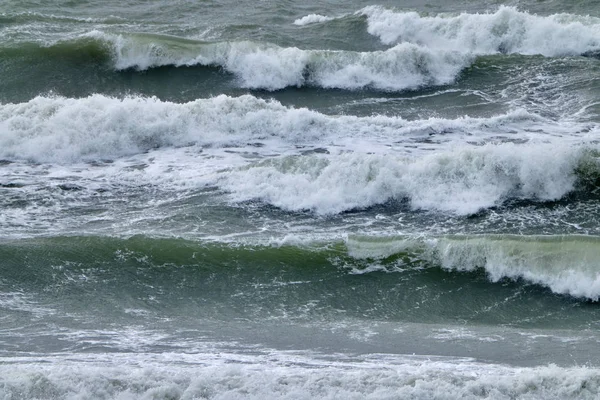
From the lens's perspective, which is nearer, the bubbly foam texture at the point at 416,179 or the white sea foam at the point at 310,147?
the bubbly foam texture at the point at 416,179

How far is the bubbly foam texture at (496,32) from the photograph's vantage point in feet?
71.9

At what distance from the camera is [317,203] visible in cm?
1390

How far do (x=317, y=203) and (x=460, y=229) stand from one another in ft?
6.93

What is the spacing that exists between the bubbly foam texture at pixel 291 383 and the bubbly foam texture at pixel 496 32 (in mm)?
14343

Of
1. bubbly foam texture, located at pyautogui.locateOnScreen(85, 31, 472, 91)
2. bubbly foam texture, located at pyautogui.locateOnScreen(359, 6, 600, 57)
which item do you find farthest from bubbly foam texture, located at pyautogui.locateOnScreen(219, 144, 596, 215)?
bubbly foam texture, located at pyautogui.locateOnScreen(359, 6, 600, 57)

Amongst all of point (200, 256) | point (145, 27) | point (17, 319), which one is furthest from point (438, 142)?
point (145, 27)

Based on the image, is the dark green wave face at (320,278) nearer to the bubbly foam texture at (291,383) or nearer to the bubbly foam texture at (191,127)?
the bubbly foam texture at (291,383)

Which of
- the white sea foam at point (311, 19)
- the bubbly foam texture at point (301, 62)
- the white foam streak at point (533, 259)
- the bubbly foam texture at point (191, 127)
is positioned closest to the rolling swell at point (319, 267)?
the white foam streak at point (533, 259)

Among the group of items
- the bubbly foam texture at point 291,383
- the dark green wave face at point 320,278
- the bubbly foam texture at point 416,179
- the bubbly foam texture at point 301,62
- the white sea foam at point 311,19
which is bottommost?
the dark green wave face at point 320,278

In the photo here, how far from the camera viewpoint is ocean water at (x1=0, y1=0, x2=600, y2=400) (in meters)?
9.23

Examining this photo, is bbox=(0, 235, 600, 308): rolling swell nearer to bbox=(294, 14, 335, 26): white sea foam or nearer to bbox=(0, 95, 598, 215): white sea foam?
bbox=(0, 95, 598, 215): white sea foam

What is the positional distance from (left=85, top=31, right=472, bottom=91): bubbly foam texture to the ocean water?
0.16ft

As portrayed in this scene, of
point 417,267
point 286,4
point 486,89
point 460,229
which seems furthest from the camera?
point 286,4

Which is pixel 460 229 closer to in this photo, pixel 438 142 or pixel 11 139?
pixel 438 142
